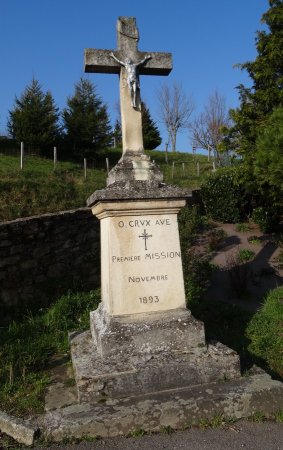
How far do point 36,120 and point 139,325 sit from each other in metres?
22.4

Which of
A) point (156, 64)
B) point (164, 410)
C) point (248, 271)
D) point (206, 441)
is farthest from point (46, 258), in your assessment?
point (206, 441)

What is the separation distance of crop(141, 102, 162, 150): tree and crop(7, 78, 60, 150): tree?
13.7 meters

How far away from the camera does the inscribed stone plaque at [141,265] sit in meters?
3.89

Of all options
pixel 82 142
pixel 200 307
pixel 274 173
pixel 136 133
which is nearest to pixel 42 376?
pixel 136 133

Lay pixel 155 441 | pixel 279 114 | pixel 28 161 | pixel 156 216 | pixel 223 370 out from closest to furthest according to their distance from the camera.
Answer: pixel 155 441
pixel 223 370
pixel 156 216
pixel 279 114
pixel 28 161

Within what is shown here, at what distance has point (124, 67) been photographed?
178 inches

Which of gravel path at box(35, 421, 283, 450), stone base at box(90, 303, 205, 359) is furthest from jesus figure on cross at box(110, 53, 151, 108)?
gravel path at box(35, 421, 283, 450)

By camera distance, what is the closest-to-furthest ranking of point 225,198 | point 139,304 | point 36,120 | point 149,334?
point 149,334, point 139,304, point 225,198, point 36,120

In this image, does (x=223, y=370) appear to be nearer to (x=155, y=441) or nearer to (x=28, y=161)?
(x=155, y=441)

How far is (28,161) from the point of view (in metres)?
20.8

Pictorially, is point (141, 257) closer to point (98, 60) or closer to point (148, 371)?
point (148, 371)

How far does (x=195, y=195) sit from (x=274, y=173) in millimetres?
8534

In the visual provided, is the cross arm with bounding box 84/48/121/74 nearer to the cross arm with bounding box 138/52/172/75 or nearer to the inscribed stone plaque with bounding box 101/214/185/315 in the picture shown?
the cross arm with bounding box 138/52/172/75

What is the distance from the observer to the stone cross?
4.42m
